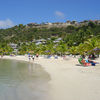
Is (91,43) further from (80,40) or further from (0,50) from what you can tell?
(0,50)

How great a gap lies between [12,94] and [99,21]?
11242 cm

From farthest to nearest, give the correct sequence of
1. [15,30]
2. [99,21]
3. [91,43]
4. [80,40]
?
[15,30] → [99,21] → [80,40] → [91,43]

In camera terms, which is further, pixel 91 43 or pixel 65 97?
pixel 91 43

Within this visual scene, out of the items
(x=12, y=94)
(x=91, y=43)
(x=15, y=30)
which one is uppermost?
(x=15, y=30)

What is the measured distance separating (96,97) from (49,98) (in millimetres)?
1675

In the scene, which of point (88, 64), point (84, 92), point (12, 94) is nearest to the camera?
point (84, 92)

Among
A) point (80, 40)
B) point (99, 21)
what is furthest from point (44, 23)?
point (80, 40)

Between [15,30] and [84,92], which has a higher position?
[15,30]

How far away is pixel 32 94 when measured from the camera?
6.80 meters

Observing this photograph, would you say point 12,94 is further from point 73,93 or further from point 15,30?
point 15,30

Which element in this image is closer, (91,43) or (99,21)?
(91,43)

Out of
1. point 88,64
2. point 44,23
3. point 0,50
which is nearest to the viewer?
point 88,64

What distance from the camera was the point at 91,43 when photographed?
2812 cm

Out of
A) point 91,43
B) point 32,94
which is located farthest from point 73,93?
point 91,43
